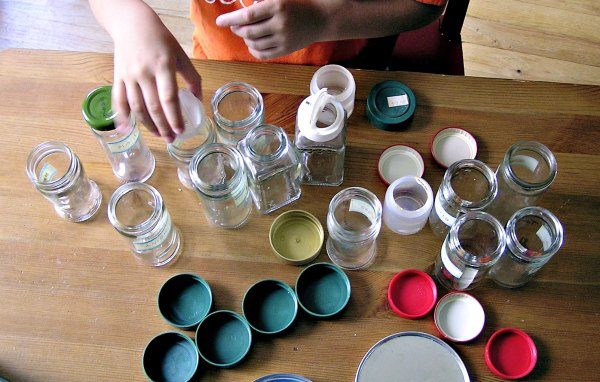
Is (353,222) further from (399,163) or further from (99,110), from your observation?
(99,110)

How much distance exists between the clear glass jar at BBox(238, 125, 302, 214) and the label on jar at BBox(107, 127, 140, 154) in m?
0.16

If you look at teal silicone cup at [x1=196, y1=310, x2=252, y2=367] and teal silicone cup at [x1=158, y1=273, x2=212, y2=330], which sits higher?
teal silicone cup at [x1=158, y1=273, x2=212, y2=330]

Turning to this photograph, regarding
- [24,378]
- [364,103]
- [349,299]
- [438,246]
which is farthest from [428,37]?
[24,378]

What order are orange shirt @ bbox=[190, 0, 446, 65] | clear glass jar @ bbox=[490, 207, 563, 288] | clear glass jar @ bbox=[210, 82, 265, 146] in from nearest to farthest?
clear glass jar @ bbox=[490, 207, 563, 288], clear glass jar @ bbox=[210, 82, 265, 146], orange shirt @ bbox=[190, 0, 446, 65]

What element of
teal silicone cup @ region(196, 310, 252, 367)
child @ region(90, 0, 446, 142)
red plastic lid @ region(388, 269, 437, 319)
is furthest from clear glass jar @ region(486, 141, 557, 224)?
teal silicone cup @ region(196, 310, 252, 367)

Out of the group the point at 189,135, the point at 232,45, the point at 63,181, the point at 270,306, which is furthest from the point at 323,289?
the point at 232,45

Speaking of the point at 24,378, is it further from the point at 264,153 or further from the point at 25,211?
the point at 264,153

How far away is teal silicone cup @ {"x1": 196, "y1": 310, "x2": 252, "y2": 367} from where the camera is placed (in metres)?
0.73

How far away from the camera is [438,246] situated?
2.65ft

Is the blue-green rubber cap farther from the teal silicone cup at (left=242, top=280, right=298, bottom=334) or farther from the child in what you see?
the teal silicone cup at (left=242, top=280, right=298, bottom=334)

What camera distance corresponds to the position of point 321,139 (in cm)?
76

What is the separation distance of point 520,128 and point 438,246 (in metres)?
0.25

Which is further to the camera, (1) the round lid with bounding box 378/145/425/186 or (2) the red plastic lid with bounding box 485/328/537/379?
(1) the round lid with bounding box 378/145/425/186

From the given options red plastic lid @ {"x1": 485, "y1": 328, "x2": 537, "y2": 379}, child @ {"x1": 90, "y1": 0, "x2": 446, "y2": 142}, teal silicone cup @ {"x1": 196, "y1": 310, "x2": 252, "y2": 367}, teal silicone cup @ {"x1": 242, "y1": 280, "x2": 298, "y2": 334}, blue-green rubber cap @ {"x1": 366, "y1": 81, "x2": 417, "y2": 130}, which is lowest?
red plastic lid @ {"x1": 485, "y1": 328, "x2": 537, "y2": 379}
